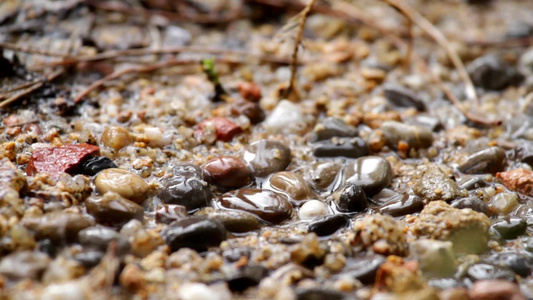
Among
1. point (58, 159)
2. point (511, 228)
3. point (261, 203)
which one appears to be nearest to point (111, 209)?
point (58, 159)

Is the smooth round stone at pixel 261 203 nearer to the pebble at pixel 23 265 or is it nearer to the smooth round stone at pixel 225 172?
the smooth round stone at pixel 225 172

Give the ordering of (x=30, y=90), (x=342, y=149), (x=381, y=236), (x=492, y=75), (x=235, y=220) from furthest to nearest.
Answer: (x=492, y=75) → (x=30, y=90) → (x=342, y=149) → (x=235, y=220) → (x=381, y=236)

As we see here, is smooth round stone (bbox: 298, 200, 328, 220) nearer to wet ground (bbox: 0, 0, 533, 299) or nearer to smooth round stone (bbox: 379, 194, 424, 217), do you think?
wet ground (bbox: 0, 0, 533, 299)

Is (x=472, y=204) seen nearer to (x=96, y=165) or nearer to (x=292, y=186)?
(x=292, y=186)

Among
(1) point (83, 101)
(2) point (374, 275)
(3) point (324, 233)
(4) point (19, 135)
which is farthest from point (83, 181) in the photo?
(2) point (374, 275)

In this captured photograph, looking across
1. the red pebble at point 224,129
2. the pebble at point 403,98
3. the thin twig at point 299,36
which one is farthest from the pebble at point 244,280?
the pebble at point 403,98

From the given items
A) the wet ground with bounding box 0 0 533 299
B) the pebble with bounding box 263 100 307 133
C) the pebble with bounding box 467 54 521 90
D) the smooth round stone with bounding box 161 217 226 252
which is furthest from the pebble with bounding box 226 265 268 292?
the pebble with bounding box 467 54 521 90
